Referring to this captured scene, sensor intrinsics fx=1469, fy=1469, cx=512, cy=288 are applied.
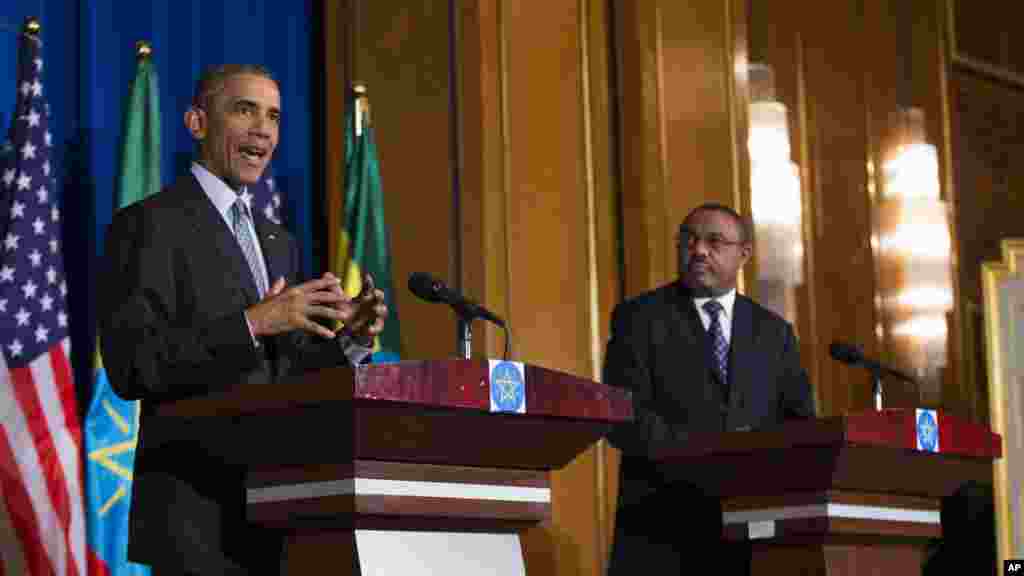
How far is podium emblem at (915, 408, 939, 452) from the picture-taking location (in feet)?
11.8

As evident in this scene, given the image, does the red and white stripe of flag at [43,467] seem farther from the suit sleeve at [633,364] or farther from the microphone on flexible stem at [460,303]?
the microphone on flexible stem at [460,303]

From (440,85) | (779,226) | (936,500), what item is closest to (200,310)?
(936,500)

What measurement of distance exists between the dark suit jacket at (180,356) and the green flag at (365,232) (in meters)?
2.63

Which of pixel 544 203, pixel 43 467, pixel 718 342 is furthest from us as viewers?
pixel 544 203

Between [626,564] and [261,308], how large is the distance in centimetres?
177

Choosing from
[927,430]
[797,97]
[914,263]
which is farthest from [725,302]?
[914,263]

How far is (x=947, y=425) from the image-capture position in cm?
370

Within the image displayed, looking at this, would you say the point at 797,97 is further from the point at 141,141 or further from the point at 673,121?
the point at 141,141

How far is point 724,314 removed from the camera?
4.35m

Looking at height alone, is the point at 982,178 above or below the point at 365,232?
above

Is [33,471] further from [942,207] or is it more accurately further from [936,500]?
[942,207]

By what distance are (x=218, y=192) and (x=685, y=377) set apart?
1652mm

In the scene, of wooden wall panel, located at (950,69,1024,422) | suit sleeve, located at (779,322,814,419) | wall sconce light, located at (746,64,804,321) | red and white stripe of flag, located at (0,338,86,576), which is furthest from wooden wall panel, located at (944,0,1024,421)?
red and white stripe of flag, located at (0,338,86,576)

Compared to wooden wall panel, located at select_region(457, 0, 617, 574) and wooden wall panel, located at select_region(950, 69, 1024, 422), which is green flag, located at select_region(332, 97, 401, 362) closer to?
wooden wall panel, located at select_region(457, 0, 617, 574)
